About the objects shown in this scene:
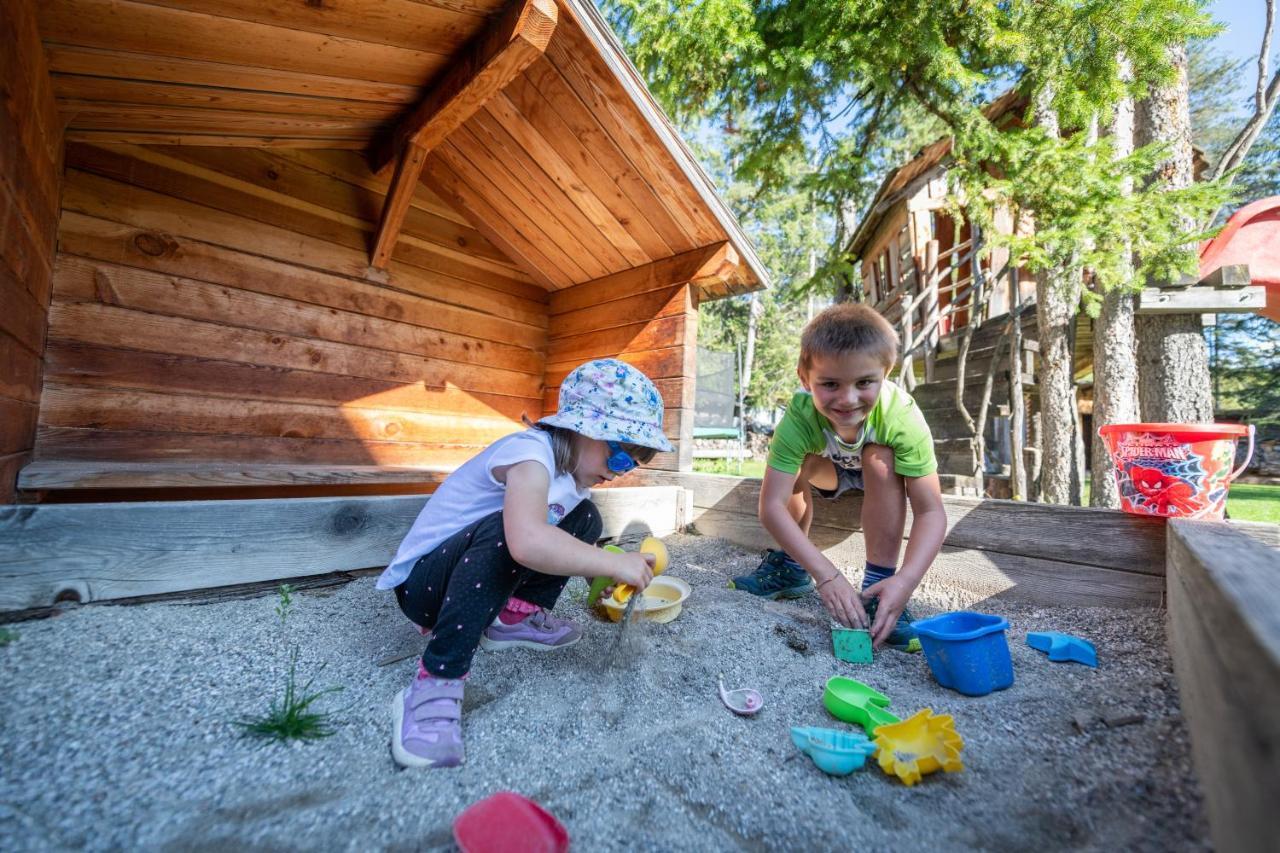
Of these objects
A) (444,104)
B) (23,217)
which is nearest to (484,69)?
(444,104)

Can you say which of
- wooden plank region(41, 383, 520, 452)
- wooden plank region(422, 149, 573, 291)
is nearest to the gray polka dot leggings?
wooden plank region(41, 383, 520, 452)

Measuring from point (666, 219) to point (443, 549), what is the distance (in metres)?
2.38

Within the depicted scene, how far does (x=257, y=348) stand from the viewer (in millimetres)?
3039

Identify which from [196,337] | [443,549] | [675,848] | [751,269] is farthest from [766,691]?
[196,337]

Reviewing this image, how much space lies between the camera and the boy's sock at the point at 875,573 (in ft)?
6.76

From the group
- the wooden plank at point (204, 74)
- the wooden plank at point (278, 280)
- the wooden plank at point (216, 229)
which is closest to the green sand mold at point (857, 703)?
the wooden plank at point (204, 74)

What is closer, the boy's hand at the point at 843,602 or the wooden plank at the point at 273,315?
the boy's hand at the point at 843,602

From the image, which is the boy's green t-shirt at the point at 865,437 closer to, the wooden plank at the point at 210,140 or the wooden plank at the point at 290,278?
the wooden plank at the point at 290,278

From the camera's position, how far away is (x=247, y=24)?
1.86m

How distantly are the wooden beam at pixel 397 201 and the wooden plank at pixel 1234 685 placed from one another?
3264 millimetres

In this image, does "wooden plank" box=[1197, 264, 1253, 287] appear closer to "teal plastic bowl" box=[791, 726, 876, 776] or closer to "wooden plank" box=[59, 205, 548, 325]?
"teal plastic bowl" box=[791, 726, 876, 776]

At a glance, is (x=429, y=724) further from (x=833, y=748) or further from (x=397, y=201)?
(x=397, y=201)

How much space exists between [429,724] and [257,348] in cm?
260

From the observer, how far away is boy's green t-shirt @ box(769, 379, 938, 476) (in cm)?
196
